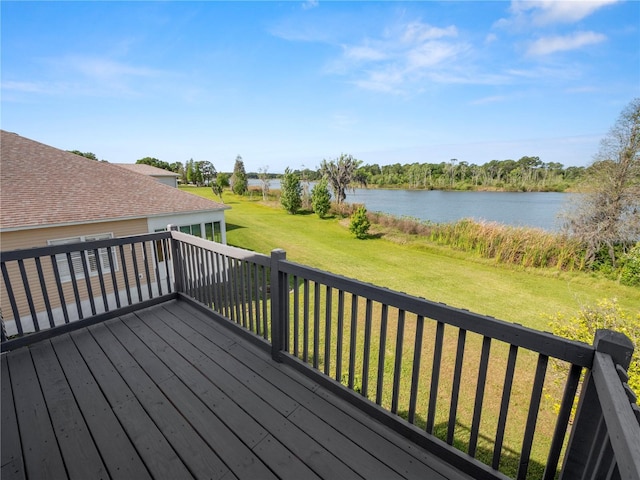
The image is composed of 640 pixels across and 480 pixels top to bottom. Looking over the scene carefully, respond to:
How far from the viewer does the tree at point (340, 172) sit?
1069 inches

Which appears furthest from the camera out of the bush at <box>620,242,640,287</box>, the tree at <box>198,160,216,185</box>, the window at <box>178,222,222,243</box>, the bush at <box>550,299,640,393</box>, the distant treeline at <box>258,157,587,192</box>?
the tree at <box>198,160,216,185</box>

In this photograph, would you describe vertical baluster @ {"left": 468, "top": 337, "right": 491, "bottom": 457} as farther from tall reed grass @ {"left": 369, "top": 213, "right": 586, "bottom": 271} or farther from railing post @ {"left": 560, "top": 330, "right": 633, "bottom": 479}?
tall reed grass @ {"left": 369, "top": 213, "right": 586, "bottom": 271}

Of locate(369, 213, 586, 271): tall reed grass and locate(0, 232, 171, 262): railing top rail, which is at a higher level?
locate(0, 232, 171, 262): railing top rail

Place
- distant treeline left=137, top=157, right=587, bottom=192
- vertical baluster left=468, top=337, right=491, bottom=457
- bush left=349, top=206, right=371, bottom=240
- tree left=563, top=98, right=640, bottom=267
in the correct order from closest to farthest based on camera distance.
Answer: vertical baluster left=468, top=337, right=491, bottom=457 → tree left=563, top=98, right=640, bottom=267 → bush left=349, top=206, right=371, bottom=240 → distant treeline left=137, top=157, right=587, bottom=192

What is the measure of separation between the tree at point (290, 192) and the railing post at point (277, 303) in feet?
77.0

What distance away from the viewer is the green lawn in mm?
8172

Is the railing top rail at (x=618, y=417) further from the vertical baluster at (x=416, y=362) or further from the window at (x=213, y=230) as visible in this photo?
the window at (x=213, y=230)

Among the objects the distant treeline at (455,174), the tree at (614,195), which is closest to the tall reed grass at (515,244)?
the tree at (614,195)

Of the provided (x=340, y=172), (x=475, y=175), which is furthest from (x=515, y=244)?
(x=475, y=175)

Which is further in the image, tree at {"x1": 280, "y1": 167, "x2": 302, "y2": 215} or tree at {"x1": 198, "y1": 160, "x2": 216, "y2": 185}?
tree at {"x1": 198, "y1": 160, "x2": 216, "y2": 185}

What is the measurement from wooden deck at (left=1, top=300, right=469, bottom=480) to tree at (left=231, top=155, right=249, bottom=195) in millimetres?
39323

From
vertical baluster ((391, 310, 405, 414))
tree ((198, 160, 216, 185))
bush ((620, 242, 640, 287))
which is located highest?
tree ((198, 160, 216, 185))

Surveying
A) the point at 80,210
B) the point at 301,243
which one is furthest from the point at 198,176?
the point at 80,210

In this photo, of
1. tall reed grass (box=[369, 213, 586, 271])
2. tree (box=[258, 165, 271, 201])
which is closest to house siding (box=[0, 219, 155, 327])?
tall reed grass (box=[369, 213, 586, 271])
